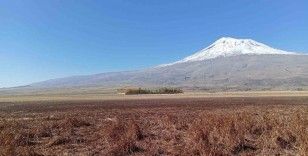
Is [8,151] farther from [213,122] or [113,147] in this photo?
[213,122]

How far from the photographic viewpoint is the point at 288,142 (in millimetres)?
14672

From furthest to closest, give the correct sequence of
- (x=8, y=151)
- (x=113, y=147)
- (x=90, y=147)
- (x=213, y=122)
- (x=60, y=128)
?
(x=60, y=128)
(x=213, y=122)
(x=90, y=147)
(x=113, y=147)
(x=8, y=151)

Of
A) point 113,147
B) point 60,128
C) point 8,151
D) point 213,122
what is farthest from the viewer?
point 60,128

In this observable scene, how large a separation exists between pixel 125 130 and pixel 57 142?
278 cm

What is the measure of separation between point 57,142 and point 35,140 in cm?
169

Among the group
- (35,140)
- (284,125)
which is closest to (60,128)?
(35,140)

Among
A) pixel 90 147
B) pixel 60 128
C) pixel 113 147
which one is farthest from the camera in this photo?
pixel 60 128

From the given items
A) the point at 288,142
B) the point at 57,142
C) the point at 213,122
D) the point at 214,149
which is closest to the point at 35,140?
the point at 57,142

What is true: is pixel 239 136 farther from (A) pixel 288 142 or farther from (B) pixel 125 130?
(B) pixel 125 130

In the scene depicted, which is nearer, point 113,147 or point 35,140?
point 113,147

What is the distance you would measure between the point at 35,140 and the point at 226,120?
25.1ft

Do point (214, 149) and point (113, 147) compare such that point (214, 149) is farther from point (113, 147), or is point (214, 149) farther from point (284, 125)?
point (284, 125)

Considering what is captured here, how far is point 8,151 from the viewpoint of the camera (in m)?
11.7

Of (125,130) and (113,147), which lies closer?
(113,147)
